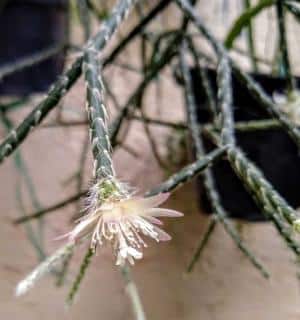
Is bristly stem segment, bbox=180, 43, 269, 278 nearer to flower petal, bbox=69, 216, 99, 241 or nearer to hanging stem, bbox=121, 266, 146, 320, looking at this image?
hanging stem, bbox=121, 266, 146, 320

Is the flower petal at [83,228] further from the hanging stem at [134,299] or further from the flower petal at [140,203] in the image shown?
the hanging stem at [134,299]

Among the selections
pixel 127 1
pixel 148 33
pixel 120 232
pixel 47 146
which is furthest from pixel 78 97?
pixel 120 232

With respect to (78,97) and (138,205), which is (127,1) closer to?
(138,205)

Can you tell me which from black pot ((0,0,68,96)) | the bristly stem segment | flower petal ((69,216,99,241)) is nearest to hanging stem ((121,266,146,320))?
the bristly stem segment

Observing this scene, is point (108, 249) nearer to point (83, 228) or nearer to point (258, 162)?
point (258, 162)

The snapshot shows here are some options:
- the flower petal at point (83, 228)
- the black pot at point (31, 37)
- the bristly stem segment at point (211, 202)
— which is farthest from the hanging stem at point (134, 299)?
the black pot at point (31, 37)
